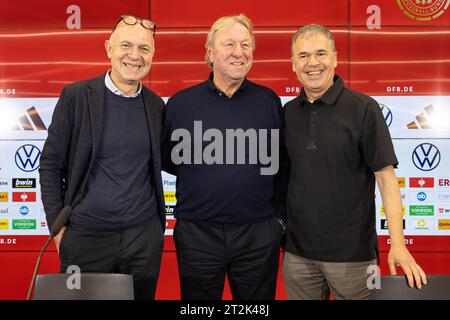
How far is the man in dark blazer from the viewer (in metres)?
1.88

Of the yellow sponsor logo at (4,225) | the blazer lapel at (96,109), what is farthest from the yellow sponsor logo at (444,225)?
the yellow sponsor logo at (4,225)

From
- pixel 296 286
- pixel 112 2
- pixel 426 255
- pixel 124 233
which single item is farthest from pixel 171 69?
pixel 426 255

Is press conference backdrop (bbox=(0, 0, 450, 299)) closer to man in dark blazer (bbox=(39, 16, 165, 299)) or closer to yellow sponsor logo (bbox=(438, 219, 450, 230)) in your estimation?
yellow sponsor logo (bbox=(438, 219, 450, 230))

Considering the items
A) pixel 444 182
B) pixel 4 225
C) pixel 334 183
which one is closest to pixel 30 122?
pixel 4 225

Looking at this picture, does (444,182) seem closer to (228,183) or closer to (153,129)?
(228,183)

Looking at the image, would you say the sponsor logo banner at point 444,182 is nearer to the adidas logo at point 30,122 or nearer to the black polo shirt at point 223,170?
the black polo shirt at point 223,170

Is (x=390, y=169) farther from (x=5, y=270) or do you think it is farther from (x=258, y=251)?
(x=5, y=270)

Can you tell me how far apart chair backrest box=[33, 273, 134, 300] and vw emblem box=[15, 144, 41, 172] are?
6.70ft

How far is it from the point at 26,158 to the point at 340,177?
2.36 m

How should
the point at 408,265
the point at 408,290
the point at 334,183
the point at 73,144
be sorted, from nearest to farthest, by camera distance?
the point at 408,290 → the point at 408,265 → the point at 334,183 → the point at 73,144

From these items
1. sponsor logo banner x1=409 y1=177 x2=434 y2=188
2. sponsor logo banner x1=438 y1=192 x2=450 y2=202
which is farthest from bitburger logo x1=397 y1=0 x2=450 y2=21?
sponsor logo banner x1=438 y1=192 x2=450 y2=202

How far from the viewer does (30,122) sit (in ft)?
11.0

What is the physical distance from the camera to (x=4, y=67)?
3326mm

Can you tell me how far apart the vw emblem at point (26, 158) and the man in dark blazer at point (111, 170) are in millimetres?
1481
